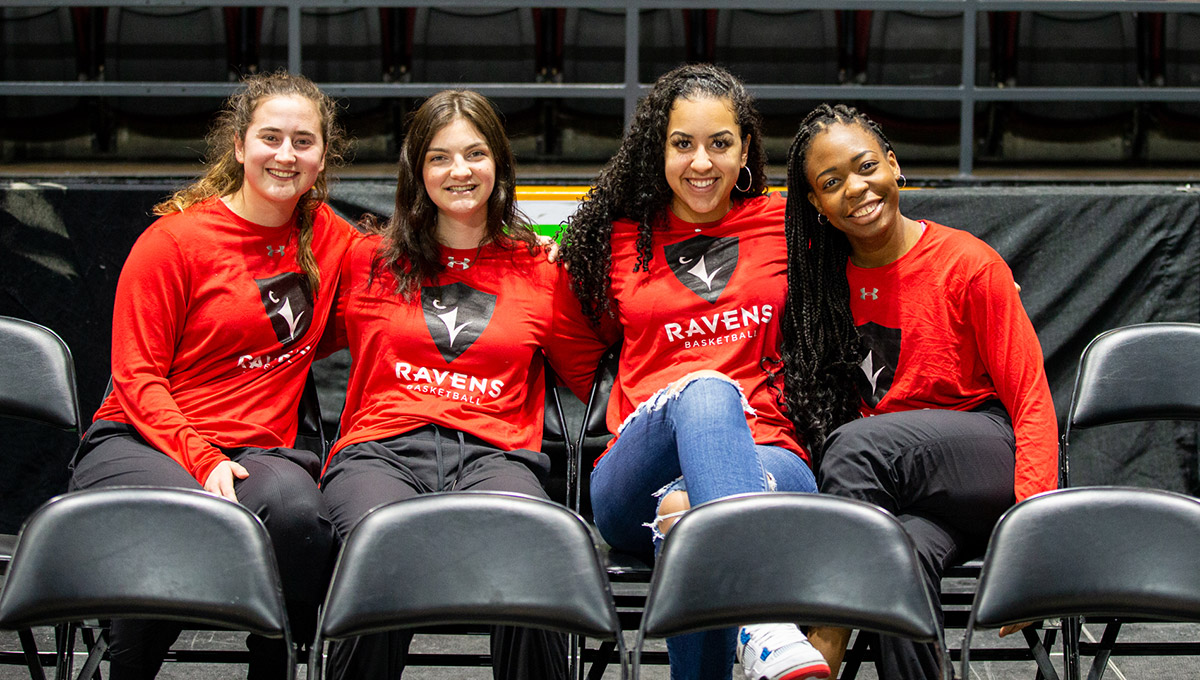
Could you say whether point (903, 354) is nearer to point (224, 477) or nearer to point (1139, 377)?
point (1139, 377)

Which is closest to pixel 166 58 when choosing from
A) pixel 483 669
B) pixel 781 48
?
pixel 781 48

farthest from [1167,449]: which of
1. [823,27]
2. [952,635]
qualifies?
[823,27]

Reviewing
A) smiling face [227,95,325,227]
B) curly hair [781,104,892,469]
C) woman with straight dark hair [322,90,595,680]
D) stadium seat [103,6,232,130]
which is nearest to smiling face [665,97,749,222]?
curly hair [781,104,892,469]

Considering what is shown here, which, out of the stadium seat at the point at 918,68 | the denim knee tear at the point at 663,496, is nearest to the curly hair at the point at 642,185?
the denim knee tear at the point at 663,496

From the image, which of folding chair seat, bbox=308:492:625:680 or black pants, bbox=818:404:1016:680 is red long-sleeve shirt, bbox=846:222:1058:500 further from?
folding chair seat, bbox=308:492:625:680

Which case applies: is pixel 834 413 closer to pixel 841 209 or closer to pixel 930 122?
pixel 841 209

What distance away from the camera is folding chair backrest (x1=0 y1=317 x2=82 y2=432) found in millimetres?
2332

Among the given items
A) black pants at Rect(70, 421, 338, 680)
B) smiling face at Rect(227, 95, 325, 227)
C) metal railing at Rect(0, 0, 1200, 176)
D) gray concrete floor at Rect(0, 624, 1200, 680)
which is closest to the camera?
black pants at Rect(70, 421, 338, 680)

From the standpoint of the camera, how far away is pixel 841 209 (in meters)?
2.25

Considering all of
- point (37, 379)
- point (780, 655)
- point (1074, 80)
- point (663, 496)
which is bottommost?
point (780, 655)

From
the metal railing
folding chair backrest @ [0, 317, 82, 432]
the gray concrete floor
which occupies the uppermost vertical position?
the metal railing

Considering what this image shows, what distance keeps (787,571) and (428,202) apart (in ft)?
3.95

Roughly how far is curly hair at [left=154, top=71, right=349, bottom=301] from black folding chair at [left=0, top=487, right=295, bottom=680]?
0.86m

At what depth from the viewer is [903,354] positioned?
2.24 metres
